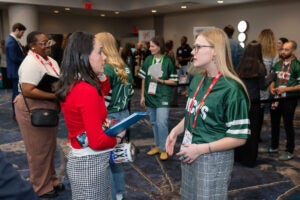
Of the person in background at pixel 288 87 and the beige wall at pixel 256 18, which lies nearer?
the person in background at pixel 288 87

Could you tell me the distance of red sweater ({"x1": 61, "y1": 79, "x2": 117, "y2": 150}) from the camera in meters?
1.60

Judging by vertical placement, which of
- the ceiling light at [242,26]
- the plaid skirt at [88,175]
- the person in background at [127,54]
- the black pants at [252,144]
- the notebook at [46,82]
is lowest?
the black pants at [252,144]

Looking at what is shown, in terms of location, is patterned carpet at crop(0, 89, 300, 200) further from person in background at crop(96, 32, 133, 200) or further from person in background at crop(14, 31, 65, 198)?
person in background at crop(96, 32, 133, 200)

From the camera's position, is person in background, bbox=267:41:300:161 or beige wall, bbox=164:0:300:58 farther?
beige wall, bbox=164:0:300:58

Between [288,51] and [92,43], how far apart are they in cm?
307

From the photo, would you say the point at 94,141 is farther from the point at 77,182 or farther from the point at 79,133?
the point at 77,182

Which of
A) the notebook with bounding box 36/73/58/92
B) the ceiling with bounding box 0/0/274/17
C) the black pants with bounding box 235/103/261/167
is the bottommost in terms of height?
the black pants with bounding box 235/103/261/167

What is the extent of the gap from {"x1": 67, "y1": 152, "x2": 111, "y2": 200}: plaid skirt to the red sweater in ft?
0.30

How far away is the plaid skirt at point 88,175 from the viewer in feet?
5.66

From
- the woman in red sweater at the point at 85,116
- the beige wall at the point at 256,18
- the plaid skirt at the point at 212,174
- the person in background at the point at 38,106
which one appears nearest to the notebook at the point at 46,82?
the person in background at the point at 38,106

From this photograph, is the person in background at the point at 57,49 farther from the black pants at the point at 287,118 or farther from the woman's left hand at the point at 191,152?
the woman's left hand at the point at 191,152

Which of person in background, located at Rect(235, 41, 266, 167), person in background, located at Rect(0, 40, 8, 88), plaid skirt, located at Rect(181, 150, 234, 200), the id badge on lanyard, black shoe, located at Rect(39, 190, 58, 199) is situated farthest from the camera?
person in background, located at Rect(0, 40, 8, 88)

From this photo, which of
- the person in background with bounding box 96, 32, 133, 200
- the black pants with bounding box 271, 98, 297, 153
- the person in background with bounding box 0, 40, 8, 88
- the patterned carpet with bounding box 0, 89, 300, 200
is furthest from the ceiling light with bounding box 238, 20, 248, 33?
the person in background with bounding box 96, 32, 133, 200

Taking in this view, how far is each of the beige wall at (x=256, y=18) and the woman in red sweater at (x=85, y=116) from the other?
397 inches
